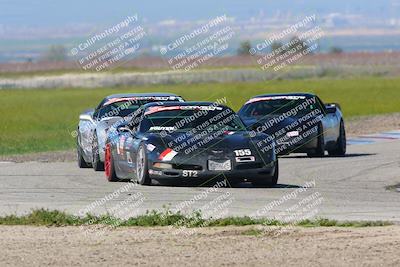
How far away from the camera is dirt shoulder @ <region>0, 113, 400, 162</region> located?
28891mm

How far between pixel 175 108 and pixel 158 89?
5155cm

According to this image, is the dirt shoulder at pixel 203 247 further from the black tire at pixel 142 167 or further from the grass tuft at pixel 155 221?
the black tire at pixel 142 167

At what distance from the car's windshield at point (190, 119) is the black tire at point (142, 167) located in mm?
544

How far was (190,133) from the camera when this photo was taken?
68.3 feet

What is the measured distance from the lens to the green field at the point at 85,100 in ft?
132

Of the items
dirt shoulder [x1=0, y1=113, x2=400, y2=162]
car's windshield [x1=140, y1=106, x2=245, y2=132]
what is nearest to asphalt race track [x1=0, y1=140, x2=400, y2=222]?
car's windshield [x1=140, y1=106, x2=245, y2=132]

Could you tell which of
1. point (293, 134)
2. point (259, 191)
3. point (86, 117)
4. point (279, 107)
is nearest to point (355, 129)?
point (279, 107)

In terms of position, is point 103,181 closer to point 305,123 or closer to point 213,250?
point 305,123

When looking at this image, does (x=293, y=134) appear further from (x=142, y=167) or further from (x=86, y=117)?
(x=142, y=167)

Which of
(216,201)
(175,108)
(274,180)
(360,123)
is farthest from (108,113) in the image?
(360,123)

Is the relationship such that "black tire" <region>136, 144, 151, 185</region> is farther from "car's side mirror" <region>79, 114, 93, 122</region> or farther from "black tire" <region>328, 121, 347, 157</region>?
"black tire" <region>328, 121, 347, 157</region>

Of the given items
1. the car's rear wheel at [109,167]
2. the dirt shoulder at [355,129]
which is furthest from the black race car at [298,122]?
the car's rear wheel at [109,167]

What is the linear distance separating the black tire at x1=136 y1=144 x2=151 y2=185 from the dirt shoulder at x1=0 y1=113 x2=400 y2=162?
24.6ft

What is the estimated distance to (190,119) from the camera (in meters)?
21.5
